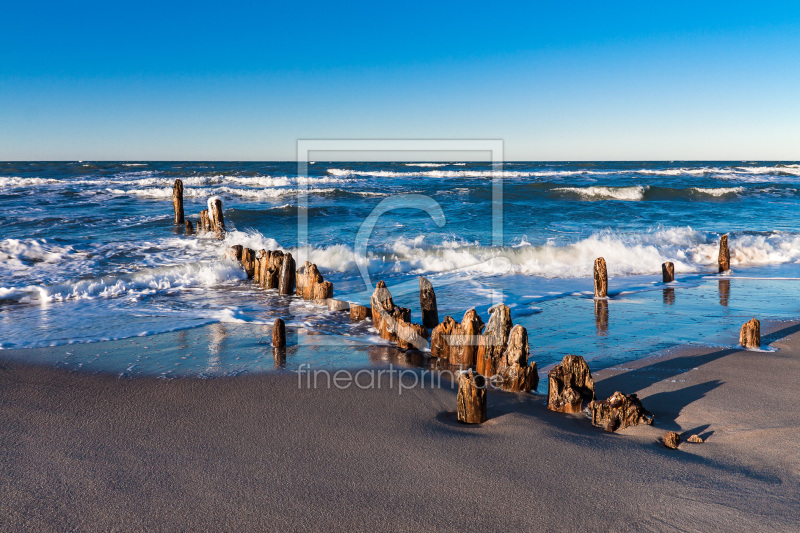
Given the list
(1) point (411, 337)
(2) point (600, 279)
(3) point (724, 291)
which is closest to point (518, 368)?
(1) point (411, 337)

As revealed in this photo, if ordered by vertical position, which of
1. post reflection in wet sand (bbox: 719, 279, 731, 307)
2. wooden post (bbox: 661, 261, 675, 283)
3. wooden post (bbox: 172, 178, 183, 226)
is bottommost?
post reflection in wet sand (bbox: 719, 279, 731, 307)

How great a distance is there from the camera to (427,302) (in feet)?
20.9

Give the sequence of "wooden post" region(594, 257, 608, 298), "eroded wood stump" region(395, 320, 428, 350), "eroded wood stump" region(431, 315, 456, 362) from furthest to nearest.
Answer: "wooden post" region(594, 257, 608, 298) < "eroded wood stump" region(395, 320, 428, 350) < "eroded wood stump" region(431, 315, 456, 362)

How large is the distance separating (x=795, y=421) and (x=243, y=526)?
390 cm

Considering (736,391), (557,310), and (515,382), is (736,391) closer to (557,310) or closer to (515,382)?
(515,382)

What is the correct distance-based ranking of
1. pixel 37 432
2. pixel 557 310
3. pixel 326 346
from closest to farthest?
pixel 37 432 → pixel 326 346 → pixel 557 310

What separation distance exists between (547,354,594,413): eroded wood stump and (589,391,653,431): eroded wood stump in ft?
0.94

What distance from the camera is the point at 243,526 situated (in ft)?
8.48

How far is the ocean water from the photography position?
6.05 m


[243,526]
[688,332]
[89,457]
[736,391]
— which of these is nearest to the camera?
[243,526]

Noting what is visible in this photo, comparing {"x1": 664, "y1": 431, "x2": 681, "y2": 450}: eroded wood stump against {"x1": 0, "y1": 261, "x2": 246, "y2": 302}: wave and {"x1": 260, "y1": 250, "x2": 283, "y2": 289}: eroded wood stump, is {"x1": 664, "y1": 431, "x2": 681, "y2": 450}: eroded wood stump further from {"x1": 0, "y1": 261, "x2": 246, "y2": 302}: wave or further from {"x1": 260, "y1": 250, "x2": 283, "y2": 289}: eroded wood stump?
{"x1": 0, "y1": 261, "x2": 246, "y2": 302}: wave

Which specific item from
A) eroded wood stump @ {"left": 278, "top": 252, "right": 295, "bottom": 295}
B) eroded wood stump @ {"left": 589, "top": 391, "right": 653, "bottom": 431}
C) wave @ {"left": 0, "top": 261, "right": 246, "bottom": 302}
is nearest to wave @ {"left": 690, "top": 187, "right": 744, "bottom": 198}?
eroded wood stump @ {"left": 278, "top": 252, "right": 295, "bottom": 295}

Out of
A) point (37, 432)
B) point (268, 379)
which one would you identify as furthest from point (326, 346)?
point (37, 432)

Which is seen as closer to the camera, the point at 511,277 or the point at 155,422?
the point at 155,422
